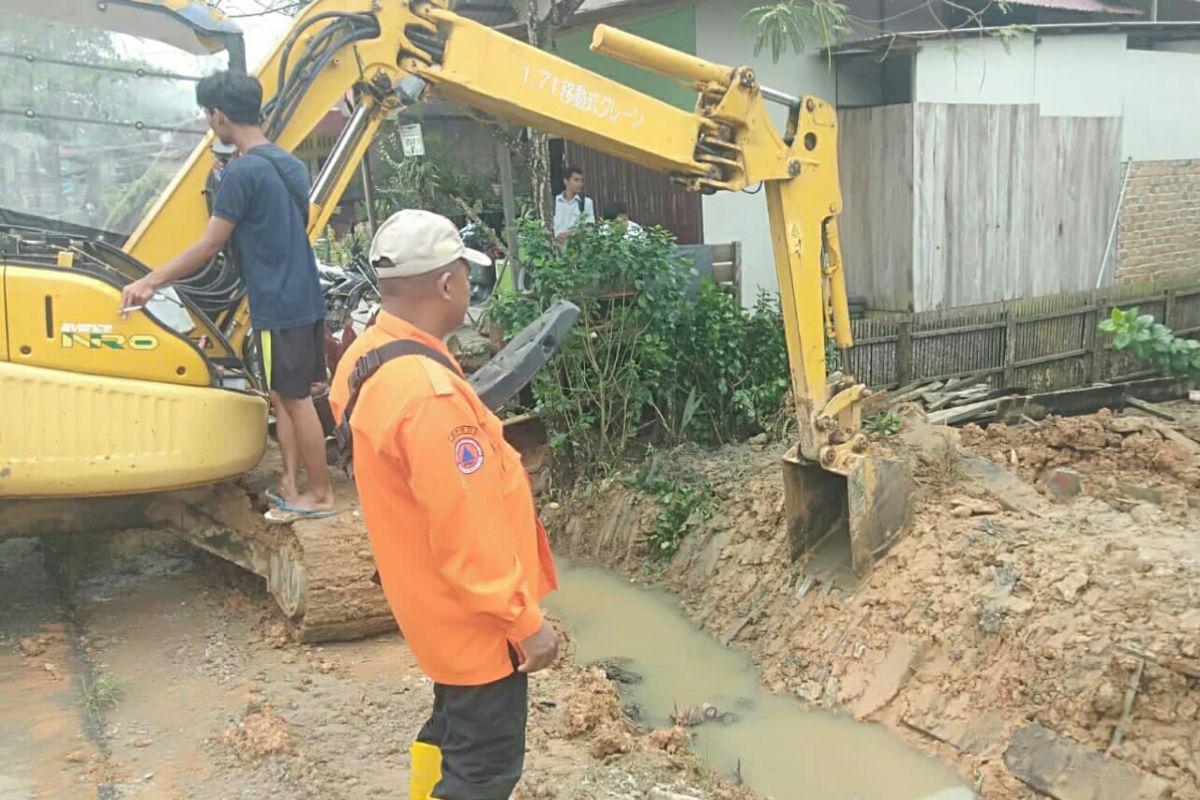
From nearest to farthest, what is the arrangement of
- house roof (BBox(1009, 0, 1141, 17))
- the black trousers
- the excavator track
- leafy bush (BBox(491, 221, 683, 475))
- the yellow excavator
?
the black trousers, the yellow excavator, the excavator track, leafy bush (BBox(491, 221, 683, 475)), house roof (BBox(1009, 0, 1141, 17))

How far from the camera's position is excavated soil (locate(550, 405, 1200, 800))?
453 centimetres

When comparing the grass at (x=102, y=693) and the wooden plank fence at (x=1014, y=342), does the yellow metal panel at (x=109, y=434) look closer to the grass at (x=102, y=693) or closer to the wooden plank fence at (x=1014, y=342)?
the grass at (x=102, y=693)

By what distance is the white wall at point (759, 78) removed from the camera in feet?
30.1

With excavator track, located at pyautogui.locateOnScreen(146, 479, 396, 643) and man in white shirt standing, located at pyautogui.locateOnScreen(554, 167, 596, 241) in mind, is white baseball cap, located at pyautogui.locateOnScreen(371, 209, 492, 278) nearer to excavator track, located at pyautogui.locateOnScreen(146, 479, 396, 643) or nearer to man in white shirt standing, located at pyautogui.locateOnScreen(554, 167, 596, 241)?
excavator track, located at pyautogui.locateOnScreen(146, 479, 396, 643)

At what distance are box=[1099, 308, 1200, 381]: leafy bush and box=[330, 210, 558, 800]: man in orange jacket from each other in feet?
24.0

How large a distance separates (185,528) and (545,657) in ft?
11.8

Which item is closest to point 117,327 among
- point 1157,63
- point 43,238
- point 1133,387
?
point 43,238

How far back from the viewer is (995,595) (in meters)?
5.20

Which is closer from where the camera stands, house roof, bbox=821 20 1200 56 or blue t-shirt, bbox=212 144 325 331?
blue t-shirt, bbox=212 144 325 331

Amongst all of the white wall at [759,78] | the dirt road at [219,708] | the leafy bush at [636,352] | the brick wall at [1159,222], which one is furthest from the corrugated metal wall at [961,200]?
the dirt road at [219,708]

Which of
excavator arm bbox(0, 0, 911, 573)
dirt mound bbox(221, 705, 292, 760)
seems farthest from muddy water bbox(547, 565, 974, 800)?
dirt mound bbox(221, 705, 292, 760)

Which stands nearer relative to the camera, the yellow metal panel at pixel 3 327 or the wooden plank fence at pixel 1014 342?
the yellow metal panel at pixel 3 327

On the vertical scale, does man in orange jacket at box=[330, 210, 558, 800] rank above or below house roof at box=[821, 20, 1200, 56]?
below

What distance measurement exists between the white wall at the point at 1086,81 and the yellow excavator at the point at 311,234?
14.6 feet
